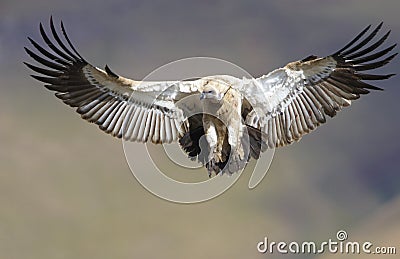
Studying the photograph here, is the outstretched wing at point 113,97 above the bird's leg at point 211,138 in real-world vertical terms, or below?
above

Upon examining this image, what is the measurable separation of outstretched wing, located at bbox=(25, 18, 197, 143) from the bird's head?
1.23m

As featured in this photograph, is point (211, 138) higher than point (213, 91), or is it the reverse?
point (213, 91)

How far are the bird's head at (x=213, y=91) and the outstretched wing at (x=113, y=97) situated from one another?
1227 millimetres

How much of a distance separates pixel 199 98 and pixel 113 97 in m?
2.50

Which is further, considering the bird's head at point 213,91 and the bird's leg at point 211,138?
the bird's leg at point 211,138

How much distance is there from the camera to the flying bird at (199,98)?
13609mm

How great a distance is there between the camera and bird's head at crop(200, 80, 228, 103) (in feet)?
41.5

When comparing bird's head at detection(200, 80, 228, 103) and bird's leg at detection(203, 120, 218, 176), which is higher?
bird's head at detection(200, 80, 228, 103)

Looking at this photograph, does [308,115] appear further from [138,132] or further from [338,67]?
[138,132]

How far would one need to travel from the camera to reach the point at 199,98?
13172 millimetres

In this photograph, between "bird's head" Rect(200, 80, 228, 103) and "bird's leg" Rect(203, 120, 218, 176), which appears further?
"bird's leg" Rect(203, 120, 218, 176)

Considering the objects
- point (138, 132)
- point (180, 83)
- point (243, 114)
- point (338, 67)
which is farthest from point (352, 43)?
point (138, 132)

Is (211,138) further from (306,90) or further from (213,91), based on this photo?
(306,90)

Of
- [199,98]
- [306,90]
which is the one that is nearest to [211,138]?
[199,98]
